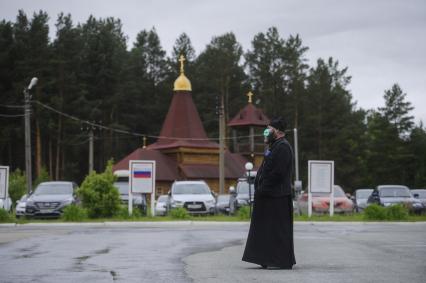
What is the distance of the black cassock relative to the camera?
32.3 ft

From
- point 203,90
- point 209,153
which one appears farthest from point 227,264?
point 203,90

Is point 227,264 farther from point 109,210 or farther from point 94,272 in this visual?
point 109,210

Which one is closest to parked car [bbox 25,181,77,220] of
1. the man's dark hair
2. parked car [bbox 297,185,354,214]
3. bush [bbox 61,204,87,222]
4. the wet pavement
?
bush [bbox 61,204,87,222]

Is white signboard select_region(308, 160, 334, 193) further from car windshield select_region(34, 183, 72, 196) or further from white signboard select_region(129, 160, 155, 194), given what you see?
car windshield select_region(34, 183, 72, 196)

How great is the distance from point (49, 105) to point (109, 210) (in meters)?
46.5

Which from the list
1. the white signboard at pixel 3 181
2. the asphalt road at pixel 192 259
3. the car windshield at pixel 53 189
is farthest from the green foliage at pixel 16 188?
the asphalt road at pixel 192 259

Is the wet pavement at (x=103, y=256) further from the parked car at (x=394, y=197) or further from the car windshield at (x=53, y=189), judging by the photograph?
the parked car at (x=394, y=197)

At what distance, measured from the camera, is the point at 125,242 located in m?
15.1

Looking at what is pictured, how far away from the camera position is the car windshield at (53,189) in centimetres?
3117

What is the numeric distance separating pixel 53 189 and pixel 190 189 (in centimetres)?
582

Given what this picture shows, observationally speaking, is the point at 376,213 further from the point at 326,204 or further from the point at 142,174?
the point at 142,174

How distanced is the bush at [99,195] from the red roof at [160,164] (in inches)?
1376

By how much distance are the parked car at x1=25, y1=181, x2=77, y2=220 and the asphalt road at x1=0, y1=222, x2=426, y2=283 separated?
42.6 feet

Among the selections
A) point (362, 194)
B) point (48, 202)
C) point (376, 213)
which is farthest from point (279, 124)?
point (362, 194)
